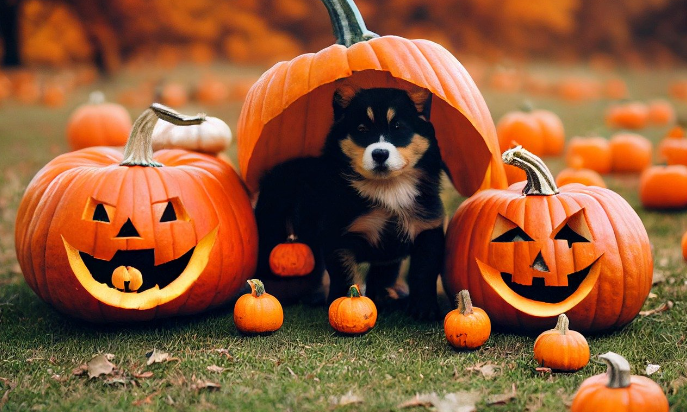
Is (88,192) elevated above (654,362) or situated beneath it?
elevated above

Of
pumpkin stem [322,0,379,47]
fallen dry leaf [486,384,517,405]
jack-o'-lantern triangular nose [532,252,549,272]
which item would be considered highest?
pumpkin stem [322,0,379,47]

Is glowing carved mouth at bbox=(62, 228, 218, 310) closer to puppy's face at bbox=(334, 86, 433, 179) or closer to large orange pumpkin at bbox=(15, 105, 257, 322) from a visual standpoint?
large orange pumpkin at bbox=(15, 105, 257, 322)

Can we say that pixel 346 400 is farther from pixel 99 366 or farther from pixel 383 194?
pixel 383 194

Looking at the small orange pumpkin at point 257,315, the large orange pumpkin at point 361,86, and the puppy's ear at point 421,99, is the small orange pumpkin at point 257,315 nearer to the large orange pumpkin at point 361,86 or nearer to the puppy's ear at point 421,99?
the large orange pumpkin at point 361,86

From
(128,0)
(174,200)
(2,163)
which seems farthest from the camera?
(128,0)

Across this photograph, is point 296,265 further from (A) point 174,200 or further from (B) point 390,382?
(B) point 390,382

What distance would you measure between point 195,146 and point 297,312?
125 centimetres

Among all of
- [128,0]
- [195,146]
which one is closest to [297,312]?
[195,146]

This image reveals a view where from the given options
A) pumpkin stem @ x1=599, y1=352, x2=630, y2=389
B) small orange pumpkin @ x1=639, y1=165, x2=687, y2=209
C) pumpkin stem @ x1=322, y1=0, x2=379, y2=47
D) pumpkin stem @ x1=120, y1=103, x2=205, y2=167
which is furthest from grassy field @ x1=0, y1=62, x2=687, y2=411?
small orange pumpkin @ x1=639, y1=165, x2=687, y2=209

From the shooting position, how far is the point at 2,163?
268 inches

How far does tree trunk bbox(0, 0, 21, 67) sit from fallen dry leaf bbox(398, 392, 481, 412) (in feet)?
32.7

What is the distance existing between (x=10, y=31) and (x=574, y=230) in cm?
1002

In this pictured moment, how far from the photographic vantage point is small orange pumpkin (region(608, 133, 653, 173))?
272 inches

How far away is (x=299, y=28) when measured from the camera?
11.9 metres
